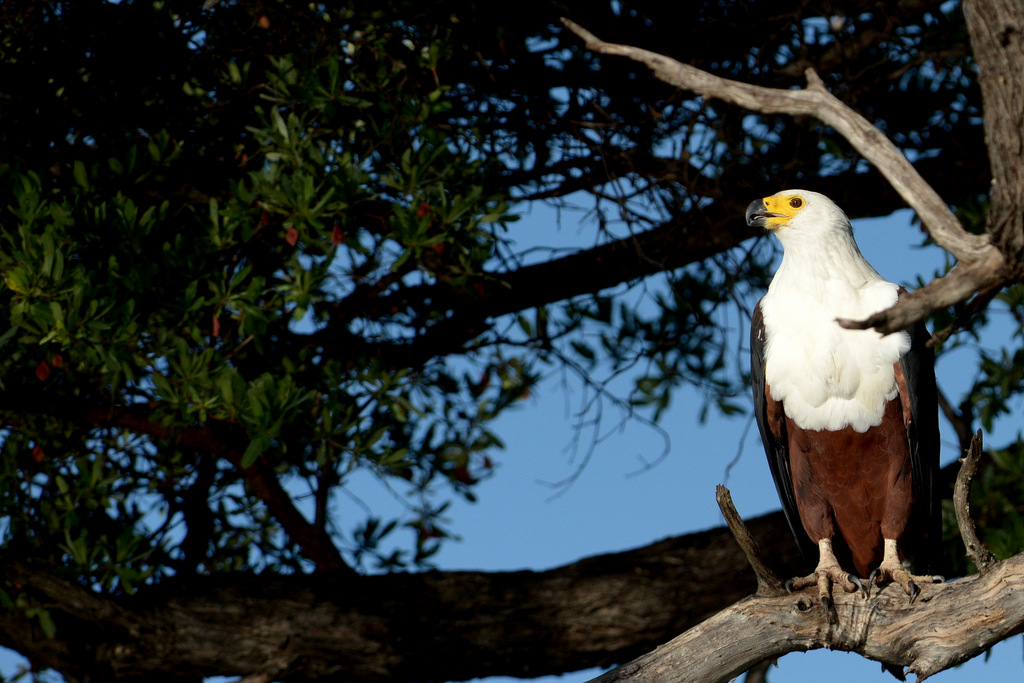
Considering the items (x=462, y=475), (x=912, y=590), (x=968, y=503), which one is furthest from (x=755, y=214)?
(x=462, y=475)

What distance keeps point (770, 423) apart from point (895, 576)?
68 cm

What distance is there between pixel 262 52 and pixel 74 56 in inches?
31.9

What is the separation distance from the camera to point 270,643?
193 inches

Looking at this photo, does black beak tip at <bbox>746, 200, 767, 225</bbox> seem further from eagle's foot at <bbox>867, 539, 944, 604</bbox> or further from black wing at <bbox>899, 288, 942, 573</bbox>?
eagle's foot at <bbox>867, 539, 944, 604</bbox>

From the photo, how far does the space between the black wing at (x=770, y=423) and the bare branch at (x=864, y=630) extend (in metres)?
0.63

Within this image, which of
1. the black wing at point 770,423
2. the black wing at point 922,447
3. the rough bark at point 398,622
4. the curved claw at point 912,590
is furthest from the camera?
the rough bark at point 398,622

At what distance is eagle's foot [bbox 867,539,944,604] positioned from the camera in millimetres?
3381

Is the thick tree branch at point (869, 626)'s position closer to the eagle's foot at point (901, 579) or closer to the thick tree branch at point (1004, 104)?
the eagle's foot at point (901, 579)

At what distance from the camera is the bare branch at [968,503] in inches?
116

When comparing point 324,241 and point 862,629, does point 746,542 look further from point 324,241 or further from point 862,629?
point 324,241

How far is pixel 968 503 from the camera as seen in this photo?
3018 mm

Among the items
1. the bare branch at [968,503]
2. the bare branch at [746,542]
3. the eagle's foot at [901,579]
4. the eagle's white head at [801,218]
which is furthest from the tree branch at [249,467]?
the bare branch at [968,503]

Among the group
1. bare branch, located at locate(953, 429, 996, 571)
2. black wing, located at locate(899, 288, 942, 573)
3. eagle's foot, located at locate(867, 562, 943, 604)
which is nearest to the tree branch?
eagle's foot, located at locate(867, 562, 943, 604)

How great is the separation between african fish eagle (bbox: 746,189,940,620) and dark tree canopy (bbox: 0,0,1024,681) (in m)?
0.84
